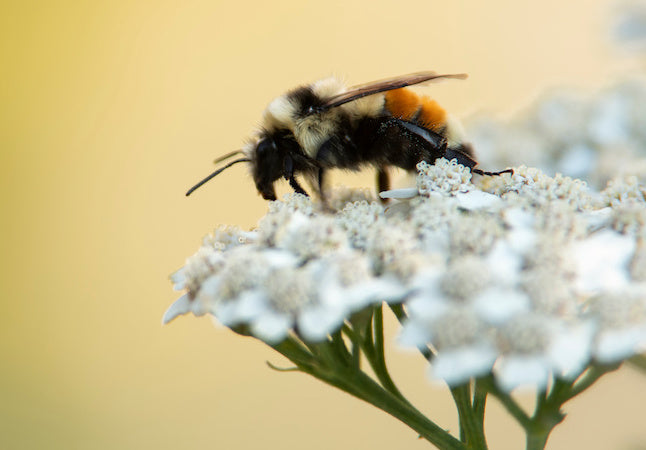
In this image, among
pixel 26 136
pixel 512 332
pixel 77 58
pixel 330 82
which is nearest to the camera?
pixel 512 332

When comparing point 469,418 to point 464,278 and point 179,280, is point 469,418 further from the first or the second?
point 179,280

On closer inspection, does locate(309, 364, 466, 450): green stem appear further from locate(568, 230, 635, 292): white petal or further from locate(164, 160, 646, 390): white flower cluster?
locate(568, 230, 635, 292): white petal

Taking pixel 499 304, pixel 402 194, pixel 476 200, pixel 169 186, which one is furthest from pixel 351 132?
pixel 169 186

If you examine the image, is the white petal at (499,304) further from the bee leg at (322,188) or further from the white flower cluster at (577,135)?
the white flower cluster at (577,135)

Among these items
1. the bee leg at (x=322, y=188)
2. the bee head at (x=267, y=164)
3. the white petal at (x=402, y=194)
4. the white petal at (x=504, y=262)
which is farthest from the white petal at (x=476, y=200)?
the bee head at (x=267, y=164)

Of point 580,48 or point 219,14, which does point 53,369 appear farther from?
point 580,48

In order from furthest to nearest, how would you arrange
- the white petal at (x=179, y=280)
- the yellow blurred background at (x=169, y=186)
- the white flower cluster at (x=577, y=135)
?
the yellow blurred background at (x=169, y=186) < the white flower cluster at (x=577, y=135) < the white petal at (x=179, y=280)

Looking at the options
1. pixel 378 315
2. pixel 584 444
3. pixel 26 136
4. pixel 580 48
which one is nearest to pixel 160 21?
pixel 26 136
